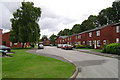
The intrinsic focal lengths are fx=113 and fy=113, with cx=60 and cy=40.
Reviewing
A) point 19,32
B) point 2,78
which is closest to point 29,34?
point 19,32

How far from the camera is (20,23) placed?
32.4 metres

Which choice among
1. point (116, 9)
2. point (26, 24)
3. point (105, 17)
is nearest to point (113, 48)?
point (26, 24)

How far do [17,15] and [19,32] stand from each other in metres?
5.80

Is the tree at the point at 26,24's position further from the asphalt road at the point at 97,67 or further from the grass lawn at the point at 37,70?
the grass lawn at the point at 37,70

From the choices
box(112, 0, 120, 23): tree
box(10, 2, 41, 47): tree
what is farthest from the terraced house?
box(112, 0, 120, 23): tree

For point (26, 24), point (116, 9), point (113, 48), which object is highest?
point (116, 9)

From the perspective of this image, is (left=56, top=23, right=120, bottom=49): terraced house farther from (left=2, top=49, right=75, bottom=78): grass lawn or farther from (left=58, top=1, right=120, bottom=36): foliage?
(left=58, top=1, right=120, bottom=36): foliage

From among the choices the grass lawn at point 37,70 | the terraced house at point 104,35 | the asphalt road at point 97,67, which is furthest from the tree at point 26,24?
the grass lawn at point 37,70

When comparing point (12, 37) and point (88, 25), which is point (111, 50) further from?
point (88, 25)

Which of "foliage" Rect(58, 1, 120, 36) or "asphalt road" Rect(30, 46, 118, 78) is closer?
"asphalt road" Rect(30, 46, 118, 78)

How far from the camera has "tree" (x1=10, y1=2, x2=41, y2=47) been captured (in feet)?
102

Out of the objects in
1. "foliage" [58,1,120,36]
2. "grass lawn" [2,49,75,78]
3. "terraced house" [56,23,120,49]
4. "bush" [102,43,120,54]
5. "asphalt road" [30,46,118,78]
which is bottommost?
"asphalt road" [30,46,118,78]

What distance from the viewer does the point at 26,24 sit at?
32.2 meters

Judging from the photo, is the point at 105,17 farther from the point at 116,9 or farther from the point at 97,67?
the point at 97,67
